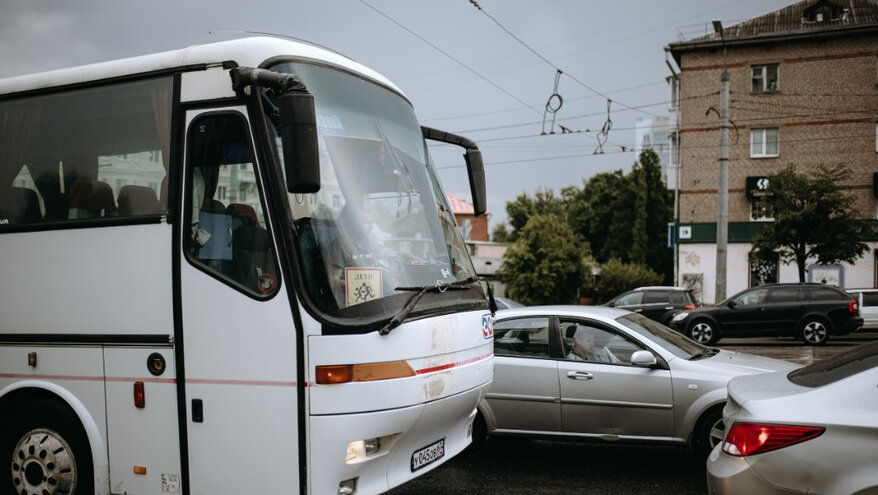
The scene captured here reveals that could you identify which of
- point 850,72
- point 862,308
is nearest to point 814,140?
point 850,72

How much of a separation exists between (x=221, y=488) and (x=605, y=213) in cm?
6336

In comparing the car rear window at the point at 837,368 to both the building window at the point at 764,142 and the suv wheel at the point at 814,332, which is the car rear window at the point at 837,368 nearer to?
the suv wheel at the point at 814,332

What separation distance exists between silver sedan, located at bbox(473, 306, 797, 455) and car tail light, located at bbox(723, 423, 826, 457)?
9.38 ft

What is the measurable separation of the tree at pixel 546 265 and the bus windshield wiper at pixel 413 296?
3652cm

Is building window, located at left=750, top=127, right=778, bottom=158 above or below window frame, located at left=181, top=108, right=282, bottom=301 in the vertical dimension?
above

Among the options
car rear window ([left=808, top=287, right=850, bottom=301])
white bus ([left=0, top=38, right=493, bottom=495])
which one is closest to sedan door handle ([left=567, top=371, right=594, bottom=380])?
white bus ([left=0, top=38, right=493, bottom=495])

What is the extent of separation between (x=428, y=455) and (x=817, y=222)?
25.9 meters

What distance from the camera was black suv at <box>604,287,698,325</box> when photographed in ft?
80.0

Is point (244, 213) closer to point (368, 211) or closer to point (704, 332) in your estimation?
point (368, 211)

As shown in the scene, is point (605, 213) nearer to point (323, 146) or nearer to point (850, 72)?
point (850, 72)

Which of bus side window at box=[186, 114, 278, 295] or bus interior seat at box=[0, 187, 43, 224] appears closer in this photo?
bus side window at box=[186, 114, 278, 295]

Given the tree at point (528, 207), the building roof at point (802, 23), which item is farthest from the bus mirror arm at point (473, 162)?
the tree at point (528, 207)

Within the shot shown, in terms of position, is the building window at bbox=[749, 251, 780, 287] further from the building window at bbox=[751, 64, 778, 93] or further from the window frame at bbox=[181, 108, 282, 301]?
the window frame at bbox=[181, 108, 282, 301]

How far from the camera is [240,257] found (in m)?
4.73
